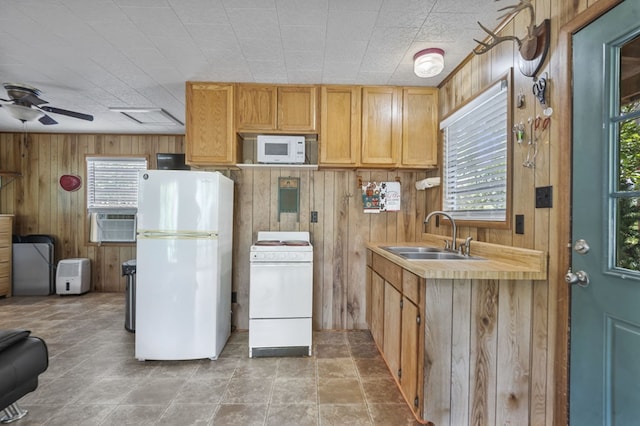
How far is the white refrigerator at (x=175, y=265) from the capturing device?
2377mm

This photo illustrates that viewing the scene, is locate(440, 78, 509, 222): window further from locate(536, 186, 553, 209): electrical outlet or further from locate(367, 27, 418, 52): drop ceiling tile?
locate(367, 27, 418, 52): drop ceiling tile

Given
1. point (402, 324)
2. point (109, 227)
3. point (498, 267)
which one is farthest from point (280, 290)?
point (109, 227)

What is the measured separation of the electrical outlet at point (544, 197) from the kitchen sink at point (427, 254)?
53cm

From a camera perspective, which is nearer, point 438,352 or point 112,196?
point 438,352

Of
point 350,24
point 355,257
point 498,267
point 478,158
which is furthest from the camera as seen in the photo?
point 355,257

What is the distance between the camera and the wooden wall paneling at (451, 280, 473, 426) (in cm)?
157

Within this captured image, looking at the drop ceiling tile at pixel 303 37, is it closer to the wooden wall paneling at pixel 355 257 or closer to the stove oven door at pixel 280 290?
the wooden wall paneling at pixel 355 257

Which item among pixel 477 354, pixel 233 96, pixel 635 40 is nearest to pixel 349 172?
pixel 233 96

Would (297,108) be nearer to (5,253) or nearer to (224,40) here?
(224,40)

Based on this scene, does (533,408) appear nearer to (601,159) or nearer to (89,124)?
(601,159)

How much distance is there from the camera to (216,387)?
2090 millimetres

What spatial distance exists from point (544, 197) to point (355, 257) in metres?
1.86

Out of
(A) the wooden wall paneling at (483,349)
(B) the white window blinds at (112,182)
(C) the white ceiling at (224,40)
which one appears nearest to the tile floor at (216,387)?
(A) the wooden wall paneling at (483,349)

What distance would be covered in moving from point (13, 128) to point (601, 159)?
259 inches
